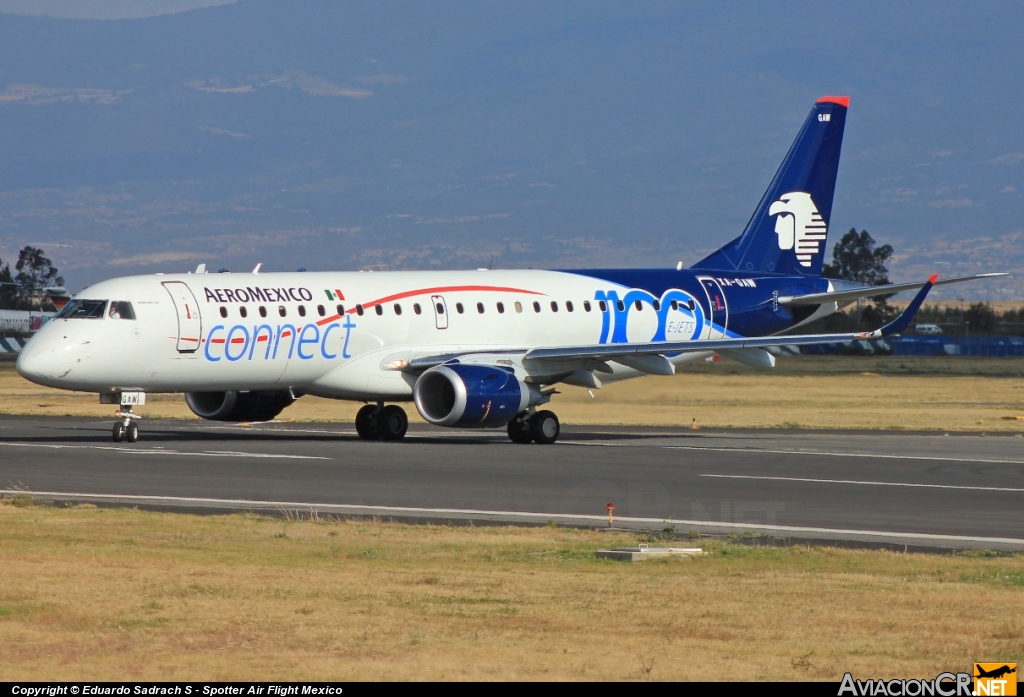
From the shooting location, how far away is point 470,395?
108 feet

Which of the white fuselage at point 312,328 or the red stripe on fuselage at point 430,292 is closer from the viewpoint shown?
the white fuselage at point 312,328

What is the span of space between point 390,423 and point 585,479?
38.0ft

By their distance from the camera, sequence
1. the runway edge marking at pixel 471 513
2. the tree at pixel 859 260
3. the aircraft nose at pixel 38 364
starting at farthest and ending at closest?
the tree at pixel 859 260 → the aircraft nose at pixel 38 364 → the runway edge marking at pixel 471 513

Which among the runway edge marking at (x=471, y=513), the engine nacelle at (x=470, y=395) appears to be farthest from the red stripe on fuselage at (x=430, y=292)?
the runway edge marking at (x=471, y=513)

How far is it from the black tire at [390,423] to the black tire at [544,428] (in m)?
3.42

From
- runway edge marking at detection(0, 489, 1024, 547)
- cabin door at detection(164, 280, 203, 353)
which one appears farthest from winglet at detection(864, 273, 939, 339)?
runway edge marking at detection(0, 489, 1024, 547)

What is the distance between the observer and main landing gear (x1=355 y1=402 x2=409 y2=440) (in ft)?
120

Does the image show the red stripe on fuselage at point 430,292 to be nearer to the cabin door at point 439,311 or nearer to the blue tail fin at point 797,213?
the cabin door at point 439,311

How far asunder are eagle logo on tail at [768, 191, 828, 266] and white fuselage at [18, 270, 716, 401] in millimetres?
6483

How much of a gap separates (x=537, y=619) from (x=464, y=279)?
85.4 ft

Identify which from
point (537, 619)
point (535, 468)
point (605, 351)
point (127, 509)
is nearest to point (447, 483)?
point (535, 468)

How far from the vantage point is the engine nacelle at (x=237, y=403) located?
36625mm

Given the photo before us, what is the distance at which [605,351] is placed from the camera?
3481 centimetres

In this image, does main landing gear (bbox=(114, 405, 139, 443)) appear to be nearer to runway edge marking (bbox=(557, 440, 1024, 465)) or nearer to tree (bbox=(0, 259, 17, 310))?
runway edge marking (bbox=(557, 440, 1024, 465))
